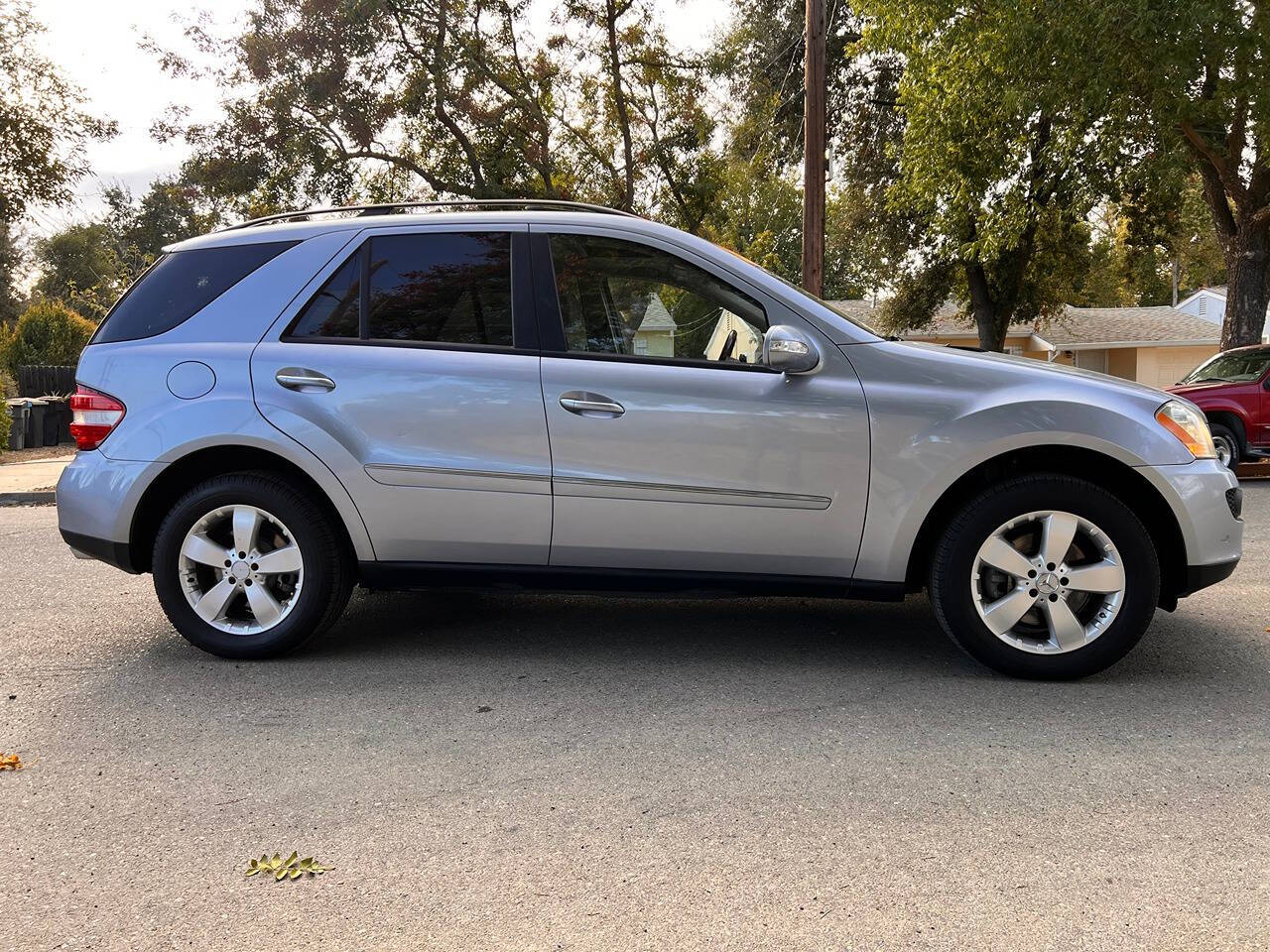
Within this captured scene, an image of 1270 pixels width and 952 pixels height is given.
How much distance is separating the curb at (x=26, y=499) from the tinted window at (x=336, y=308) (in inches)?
358

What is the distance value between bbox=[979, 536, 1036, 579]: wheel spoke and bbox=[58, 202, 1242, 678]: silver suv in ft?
0.04

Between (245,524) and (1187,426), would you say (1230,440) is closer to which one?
(1187,426)

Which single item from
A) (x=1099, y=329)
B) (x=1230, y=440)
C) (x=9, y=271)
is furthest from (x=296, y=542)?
(x=9, y=271)

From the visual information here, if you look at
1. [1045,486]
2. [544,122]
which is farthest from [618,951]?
[544,122]

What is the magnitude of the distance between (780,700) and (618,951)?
177 centimetres

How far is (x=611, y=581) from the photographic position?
14.1 feet

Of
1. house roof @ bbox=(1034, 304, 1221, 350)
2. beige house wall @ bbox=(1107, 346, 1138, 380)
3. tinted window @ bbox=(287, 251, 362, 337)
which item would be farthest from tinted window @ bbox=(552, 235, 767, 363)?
beige house wall @ bbox=(1107, 346, 1138, 380)

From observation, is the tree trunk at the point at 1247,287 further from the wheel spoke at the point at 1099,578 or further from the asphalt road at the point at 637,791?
the wheel spoke at the point at 1099,578

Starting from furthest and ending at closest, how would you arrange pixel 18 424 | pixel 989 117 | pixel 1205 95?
pixel 18 424 → pixel 989 117 → pixel 1205 95

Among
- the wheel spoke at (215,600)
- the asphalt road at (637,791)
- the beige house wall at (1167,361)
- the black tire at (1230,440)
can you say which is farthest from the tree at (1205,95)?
the beige house wall at (1167,361)

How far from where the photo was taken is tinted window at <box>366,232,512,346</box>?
4402 mm

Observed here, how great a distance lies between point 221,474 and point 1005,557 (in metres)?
3.32

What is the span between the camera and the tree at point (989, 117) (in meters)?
14.5

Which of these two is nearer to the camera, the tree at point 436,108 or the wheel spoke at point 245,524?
the wheel spoke at point 245,524
